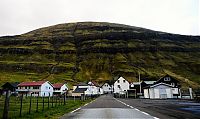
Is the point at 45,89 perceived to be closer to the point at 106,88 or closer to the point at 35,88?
the point at 35,88

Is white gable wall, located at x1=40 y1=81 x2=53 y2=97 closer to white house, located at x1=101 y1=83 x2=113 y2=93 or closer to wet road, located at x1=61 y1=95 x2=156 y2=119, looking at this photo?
white house, located at x1=101 y1=83 x2=113 y2=93

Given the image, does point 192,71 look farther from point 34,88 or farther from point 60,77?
point 34,88

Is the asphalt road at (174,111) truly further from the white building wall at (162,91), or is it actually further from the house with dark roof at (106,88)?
the house with dark roof at (106,88)

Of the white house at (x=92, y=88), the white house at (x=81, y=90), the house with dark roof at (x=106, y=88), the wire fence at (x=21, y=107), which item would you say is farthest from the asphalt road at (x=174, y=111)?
the house with dark roof at (x=106, y=88)

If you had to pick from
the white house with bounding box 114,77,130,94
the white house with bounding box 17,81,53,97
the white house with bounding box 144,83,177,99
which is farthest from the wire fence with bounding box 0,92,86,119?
the white house with bounding box 114,77,130,94

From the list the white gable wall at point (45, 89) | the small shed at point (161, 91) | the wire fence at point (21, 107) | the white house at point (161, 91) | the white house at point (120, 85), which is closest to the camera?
the wire fence at point (21, 107)

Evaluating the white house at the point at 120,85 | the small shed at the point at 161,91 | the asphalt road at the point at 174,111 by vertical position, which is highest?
the white house at the point at 120,85

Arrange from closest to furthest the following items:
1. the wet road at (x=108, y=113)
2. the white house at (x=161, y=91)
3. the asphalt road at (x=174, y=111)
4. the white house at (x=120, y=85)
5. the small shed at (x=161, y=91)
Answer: the asphalt road at (x=174, y=111) → the wet road at (x=108, y=113) → the small shed at (x=161, y=91) → the white house at (x=161, y=91) → the white house at (x=120, y=85)

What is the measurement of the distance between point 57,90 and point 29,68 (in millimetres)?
64788

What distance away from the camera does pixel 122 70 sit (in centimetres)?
18562

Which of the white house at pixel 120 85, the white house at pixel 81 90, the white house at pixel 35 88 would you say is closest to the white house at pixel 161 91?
the white house at pixel 81 90

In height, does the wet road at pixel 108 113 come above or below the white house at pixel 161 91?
below

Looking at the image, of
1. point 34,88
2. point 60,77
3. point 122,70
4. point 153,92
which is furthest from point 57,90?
point 122,70

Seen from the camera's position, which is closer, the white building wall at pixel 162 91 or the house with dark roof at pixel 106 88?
the white building wall at pixel 162 91
